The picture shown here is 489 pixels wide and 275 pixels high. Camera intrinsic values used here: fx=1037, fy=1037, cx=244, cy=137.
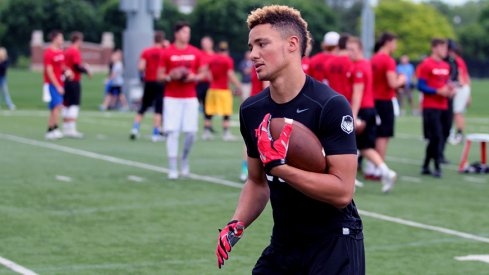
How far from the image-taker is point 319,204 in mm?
5168

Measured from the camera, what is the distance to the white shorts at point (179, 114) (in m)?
14.0

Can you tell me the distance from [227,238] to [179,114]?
28.7ft

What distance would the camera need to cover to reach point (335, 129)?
5.02 meters

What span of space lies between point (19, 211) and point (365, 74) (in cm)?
503

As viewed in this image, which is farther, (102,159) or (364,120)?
(102,159)

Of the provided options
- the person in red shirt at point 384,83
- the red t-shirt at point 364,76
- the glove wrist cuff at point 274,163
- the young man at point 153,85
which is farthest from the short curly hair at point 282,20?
the young man at point 153,85

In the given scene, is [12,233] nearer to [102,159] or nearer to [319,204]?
[319,204]

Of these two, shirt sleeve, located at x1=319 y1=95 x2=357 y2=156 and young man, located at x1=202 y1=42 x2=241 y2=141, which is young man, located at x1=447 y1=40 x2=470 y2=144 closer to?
young man, located at x1=202 y1=42 x2=241 y2=141

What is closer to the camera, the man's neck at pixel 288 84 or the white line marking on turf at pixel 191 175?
the man's neck at pixel 288 84

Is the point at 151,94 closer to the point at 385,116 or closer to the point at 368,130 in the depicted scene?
the point at 385,116

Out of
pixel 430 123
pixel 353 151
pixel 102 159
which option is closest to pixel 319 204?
pixel 353 151

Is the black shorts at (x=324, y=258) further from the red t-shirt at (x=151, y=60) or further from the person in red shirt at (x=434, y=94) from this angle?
the red t-shirt at (x=151, y=60)

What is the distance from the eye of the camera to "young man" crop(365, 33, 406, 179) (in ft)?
48.8

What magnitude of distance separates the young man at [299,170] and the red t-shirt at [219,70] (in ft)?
54.1
